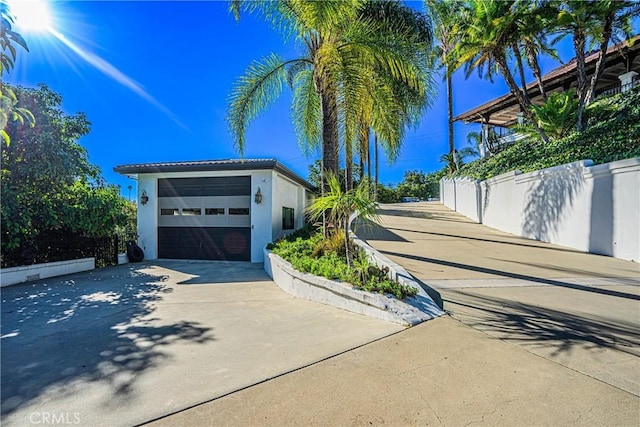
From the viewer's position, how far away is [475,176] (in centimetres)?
1758

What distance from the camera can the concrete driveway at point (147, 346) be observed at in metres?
2.50

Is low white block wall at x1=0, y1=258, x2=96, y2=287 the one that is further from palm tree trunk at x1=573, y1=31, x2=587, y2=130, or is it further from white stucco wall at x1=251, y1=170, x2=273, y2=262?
palm tree trunk at x1=573, y1=31, x2=587, y2=130

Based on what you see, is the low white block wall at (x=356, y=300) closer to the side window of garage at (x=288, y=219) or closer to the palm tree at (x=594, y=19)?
the side window of garage at (x=288, y=219)

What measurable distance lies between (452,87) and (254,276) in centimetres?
2530

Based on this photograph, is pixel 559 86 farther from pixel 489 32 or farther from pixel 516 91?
pixel 489 32

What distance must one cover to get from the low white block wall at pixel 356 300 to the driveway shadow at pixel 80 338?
200 cm

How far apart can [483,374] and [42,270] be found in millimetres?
11227

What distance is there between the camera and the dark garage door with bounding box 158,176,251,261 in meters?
12.3

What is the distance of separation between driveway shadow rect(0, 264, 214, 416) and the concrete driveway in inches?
0.5

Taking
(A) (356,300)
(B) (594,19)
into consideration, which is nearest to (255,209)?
(A) (356,300)

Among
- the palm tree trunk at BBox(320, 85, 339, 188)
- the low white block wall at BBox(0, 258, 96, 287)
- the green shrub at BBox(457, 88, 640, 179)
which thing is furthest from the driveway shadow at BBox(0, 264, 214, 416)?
the green shrub at BBox(457, 88, 640, 179)

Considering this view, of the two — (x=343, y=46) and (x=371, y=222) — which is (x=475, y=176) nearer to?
(x=343, y=46)

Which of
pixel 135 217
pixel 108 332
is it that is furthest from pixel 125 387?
pixel 135 217

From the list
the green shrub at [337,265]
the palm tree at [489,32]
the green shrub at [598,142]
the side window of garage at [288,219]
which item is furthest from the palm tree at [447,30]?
the green shrub at [337,265]
